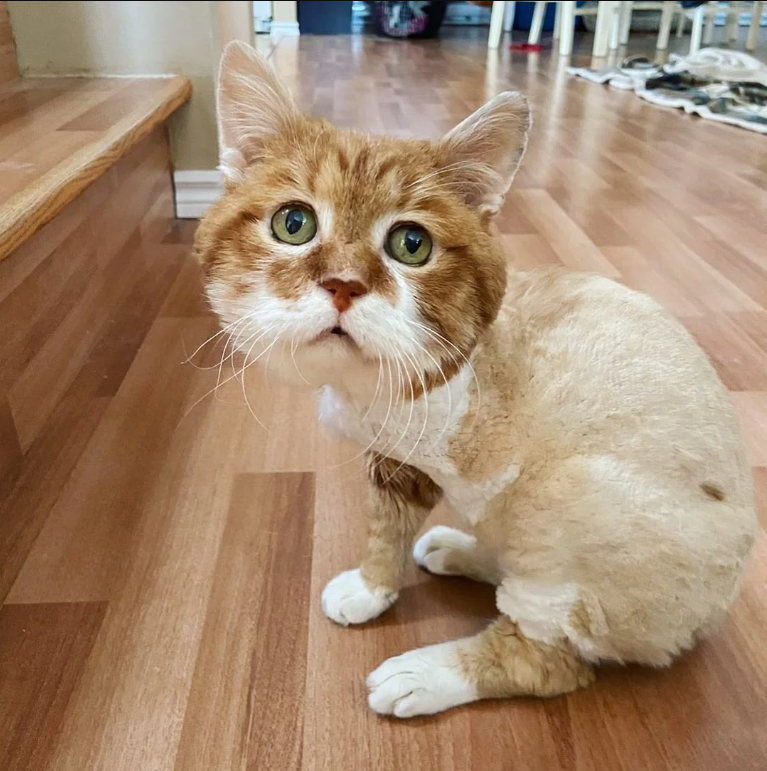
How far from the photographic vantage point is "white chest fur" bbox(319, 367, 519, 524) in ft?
2.24

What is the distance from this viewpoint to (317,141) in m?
0.65

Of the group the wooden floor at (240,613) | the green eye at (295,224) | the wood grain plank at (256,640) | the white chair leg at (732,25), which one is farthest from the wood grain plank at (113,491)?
the white chair leg at (732,25)

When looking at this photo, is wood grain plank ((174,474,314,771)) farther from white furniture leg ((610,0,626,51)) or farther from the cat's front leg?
white furniture leg ((610,0,626,51))

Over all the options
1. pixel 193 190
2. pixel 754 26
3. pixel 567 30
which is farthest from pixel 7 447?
pixel 754 26

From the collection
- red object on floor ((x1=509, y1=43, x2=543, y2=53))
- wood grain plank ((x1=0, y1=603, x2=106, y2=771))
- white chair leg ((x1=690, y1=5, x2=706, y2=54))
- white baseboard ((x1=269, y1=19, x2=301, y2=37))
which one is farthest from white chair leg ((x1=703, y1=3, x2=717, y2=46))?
wood grain plank ((x1=0, y1=603, x2=106, y2=771))

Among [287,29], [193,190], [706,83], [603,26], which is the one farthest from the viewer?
[287,29]

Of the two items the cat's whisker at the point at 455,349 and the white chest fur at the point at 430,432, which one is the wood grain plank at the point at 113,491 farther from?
the cat's whisker at the point at 455,349

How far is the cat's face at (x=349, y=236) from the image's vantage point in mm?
590

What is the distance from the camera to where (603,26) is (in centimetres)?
461

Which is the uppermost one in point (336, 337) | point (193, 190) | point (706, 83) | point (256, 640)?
point (336, 337)

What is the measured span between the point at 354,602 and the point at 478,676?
16 centimetres

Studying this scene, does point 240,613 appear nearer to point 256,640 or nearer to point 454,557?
point 256,640

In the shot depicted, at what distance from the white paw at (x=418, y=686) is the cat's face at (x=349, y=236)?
0.97 ft

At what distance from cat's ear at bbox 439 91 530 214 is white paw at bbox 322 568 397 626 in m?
0.44
